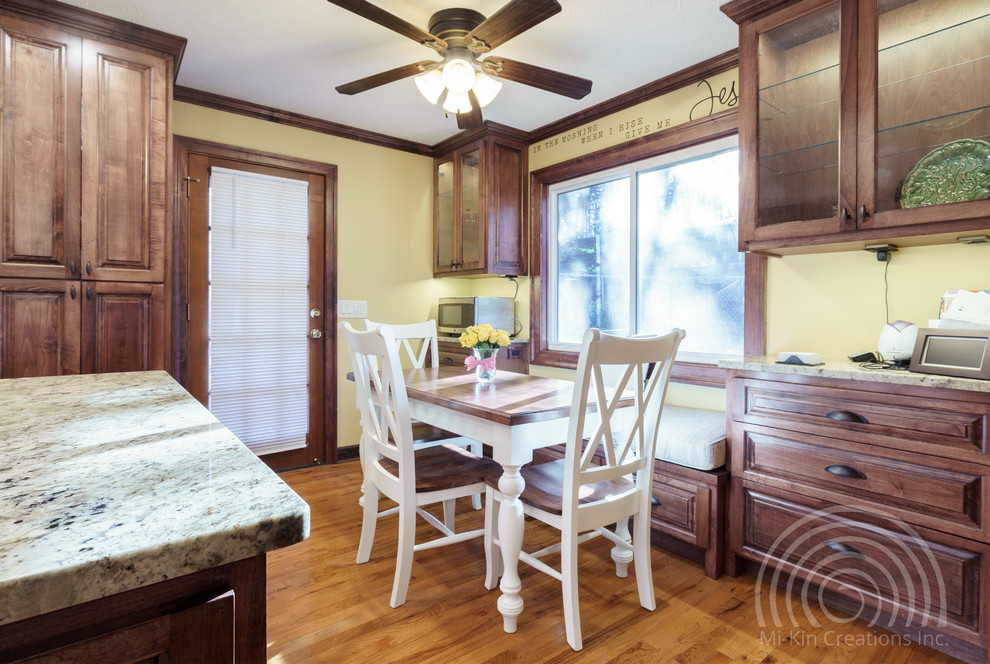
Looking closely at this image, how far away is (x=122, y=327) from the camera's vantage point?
7.97 ft

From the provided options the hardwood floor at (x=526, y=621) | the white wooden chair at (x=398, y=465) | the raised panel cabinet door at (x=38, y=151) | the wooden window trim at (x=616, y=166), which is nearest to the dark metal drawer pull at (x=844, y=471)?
the hardwood floor at (x=526, y=621)

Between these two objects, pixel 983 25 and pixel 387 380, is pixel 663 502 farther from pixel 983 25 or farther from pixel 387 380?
pixel 983 25

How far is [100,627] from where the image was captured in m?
0.42

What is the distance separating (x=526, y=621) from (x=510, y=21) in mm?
2144

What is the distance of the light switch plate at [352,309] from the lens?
148 inches

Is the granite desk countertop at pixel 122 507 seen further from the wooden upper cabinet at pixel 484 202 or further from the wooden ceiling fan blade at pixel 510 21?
the wooden upper cabinet at pixel 484 202

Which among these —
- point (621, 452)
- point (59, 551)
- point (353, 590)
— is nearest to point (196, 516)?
point (59, 551)

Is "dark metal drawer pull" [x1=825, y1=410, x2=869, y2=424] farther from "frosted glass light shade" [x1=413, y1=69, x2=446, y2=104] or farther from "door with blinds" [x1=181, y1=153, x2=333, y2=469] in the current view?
"door with blinds" [x1=181, y1=153, x2=333, y2=469]

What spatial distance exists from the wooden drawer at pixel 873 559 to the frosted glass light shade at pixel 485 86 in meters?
2.00

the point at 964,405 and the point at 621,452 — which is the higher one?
the point at 964,405

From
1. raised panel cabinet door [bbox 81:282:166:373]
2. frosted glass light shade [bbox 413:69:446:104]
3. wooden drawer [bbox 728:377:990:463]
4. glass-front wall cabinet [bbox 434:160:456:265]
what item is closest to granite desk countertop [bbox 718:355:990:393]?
wooden drawer [bbox 728:377:990:463]

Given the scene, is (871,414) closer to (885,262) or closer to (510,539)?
(885,262)

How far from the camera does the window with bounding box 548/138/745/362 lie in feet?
9.14

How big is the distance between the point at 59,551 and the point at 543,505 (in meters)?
1.47
